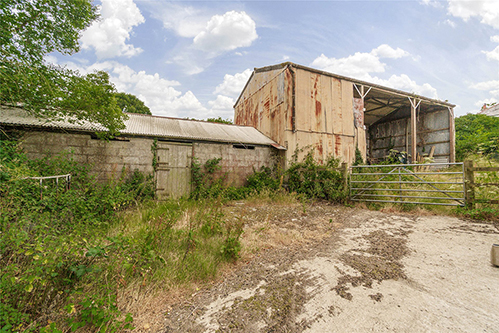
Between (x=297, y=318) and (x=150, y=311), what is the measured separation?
1.40 m

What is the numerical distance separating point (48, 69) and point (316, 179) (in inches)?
341

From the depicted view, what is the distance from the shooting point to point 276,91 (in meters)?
10.4

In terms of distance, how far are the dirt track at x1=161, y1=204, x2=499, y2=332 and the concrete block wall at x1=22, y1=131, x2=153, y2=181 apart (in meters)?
5.42

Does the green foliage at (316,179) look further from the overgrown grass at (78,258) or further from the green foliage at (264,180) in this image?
the overgrown grass at (78,258)

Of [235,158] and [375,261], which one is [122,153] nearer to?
[235,158]

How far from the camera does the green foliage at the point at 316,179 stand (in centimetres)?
758

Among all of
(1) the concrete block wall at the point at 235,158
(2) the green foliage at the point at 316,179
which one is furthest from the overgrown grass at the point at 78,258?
(2) the green foliage at the point at 316,179

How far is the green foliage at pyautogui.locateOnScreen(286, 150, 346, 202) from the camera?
24.9 feet

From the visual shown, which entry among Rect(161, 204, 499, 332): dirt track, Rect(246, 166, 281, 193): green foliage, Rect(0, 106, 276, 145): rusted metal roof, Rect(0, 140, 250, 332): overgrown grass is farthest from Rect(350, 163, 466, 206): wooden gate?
Rect(0, 140, 250, 332): overgrown grass

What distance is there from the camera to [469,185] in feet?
17.1

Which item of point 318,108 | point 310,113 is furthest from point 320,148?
point 318,108

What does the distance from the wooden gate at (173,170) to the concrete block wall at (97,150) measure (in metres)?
0.42

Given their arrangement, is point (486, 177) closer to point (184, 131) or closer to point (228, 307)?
point (228, 307)

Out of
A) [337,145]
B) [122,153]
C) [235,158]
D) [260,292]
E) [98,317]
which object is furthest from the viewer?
[337,145]
